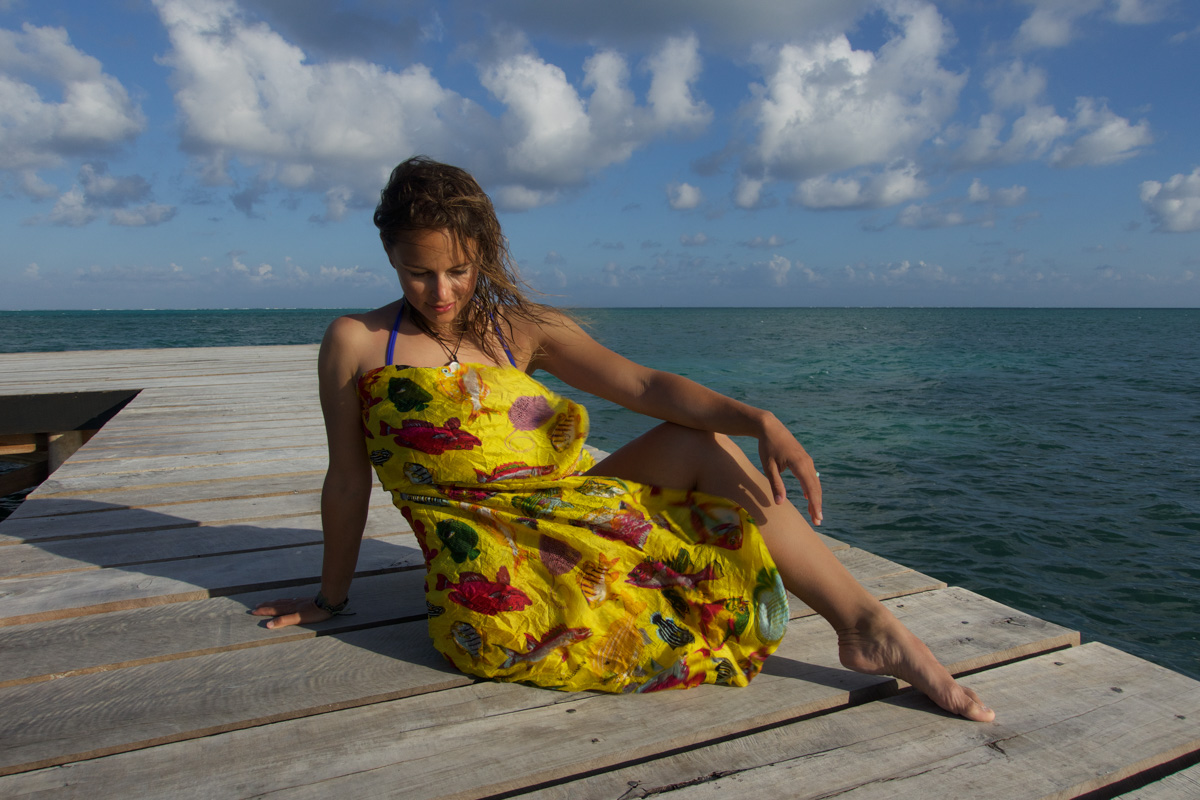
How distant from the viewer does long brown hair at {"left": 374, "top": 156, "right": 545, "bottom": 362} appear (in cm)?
166

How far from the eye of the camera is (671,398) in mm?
1779

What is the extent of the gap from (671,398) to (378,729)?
959mm

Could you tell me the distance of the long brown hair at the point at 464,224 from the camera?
5.44 ft

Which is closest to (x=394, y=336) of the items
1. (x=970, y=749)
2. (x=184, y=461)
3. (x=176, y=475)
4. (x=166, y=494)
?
(x=970, y=749)

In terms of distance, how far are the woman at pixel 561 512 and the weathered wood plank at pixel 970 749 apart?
103 millimetres

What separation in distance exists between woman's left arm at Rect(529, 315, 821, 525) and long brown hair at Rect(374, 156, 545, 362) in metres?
0.13

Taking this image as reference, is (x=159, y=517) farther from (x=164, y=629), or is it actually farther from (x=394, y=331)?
(x=394, y=331)

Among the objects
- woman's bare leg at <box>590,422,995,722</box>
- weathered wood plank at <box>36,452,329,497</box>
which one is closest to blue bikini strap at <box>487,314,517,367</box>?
woman's bare leg at <box>590,422,995,722</box>

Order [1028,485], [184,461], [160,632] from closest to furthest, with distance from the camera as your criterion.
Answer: [160,632] → [184,461] → [1028,485]

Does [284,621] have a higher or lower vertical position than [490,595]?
lower

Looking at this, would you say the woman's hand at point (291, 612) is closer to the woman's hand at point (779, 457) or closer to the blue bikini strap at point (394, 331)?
the blue bikini strap at point (394, 331)

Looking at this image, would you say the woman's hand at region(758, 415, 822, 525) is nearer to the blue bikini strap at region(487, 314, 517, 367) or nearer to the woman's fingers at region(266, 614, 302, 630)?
the blue bikini strap at region(487, 314, 517, 367)

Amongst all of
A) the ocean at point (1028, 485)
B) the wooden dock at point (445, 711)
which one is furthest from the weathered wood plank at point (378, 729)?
the ocean at point (1028, 485)

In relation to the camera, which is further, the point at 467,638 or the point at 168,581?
the point at 168,581
